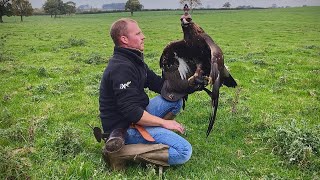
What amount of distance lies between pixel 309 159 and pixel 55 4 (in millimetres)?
123576

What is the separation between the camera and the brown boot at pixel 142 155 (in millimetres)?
6070

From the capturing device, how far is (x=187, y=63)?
283 inches

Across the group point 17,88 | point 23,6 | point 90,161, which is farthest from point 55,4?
point 90,161

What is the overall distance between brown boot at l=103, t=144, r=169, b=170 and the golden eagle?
1016mm

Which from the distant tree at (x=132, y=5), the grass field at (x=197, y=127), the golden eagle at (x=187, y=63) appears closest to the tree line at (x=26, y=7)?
the distant tree at (x=132, y=5)

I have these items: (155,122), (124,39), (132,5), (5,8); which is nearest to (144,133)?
(155,122)

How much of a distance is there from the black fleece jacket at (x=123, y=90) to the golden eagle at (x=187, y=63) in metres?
0.71

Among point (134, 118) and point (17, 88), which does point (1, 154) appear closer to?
point (134, 118)

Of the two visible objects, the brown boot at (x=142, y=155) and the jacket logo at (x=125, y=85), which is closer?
the jacket logo at (x=125, y=85)

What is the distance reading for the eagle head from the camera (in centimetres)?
618

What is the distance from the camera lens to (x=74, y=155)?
6.78m

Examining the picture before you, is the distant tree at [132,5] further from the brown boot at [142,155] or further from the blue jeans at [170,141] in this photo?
the brown boot at [142,155]

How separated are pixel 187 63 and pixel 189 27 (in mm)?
1035

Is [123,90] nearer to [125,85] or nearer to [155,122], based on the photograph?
[125,85]
